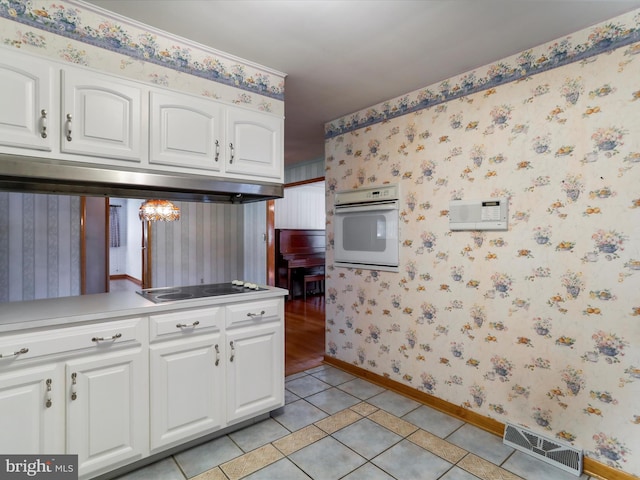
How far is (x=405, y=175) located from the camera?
8.91ft

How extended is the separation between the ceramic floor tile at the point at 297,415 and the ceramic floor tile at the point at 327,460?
245 mm

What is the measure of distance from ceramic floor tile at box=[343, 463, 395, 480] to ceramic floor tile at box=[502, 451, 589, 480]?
0.67m

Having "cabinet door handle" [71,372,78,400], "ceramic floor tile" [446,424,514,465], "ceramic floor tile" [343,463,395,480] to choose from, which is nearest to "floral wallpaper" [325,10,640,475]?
"ceramic floor tile" [446,424,514,465]

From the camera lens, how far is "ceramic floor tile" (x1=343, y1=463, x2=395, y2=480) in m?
1.74

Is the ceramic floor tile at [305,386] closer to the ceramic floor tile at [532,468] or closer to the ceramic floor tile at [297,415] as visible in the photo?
the ceramic floor tile at [297,415]

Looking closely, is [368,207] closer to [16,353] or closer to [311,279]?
[16,353]

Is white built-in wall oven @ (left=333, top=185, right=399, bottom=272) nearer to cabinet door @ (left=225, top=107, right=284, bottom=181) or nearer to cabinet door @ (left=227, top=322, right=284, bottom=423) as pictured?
cabinet door @ (left=225, top=107, right=284, bottom=181)

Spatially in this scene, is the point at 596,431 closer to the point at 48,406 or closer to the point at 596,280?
the point at 596,280

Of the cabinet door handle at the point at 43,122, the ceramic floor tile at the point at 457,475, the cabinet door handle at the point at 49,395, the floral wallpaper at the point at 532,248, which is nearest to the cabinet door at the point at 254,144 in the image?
the cabinet door handle at the point at 43,122

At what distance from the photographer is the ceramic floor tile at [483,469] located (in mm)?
1757

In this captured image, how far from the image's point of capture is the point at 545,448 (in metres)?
1.90

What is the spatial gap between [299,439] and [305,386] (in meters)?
0.78

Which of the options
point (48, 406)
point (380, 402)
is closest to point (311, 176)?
point (380, 402)

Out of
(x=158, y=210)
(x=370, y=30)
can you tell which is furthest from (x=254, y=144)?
(x=158, y=210)
